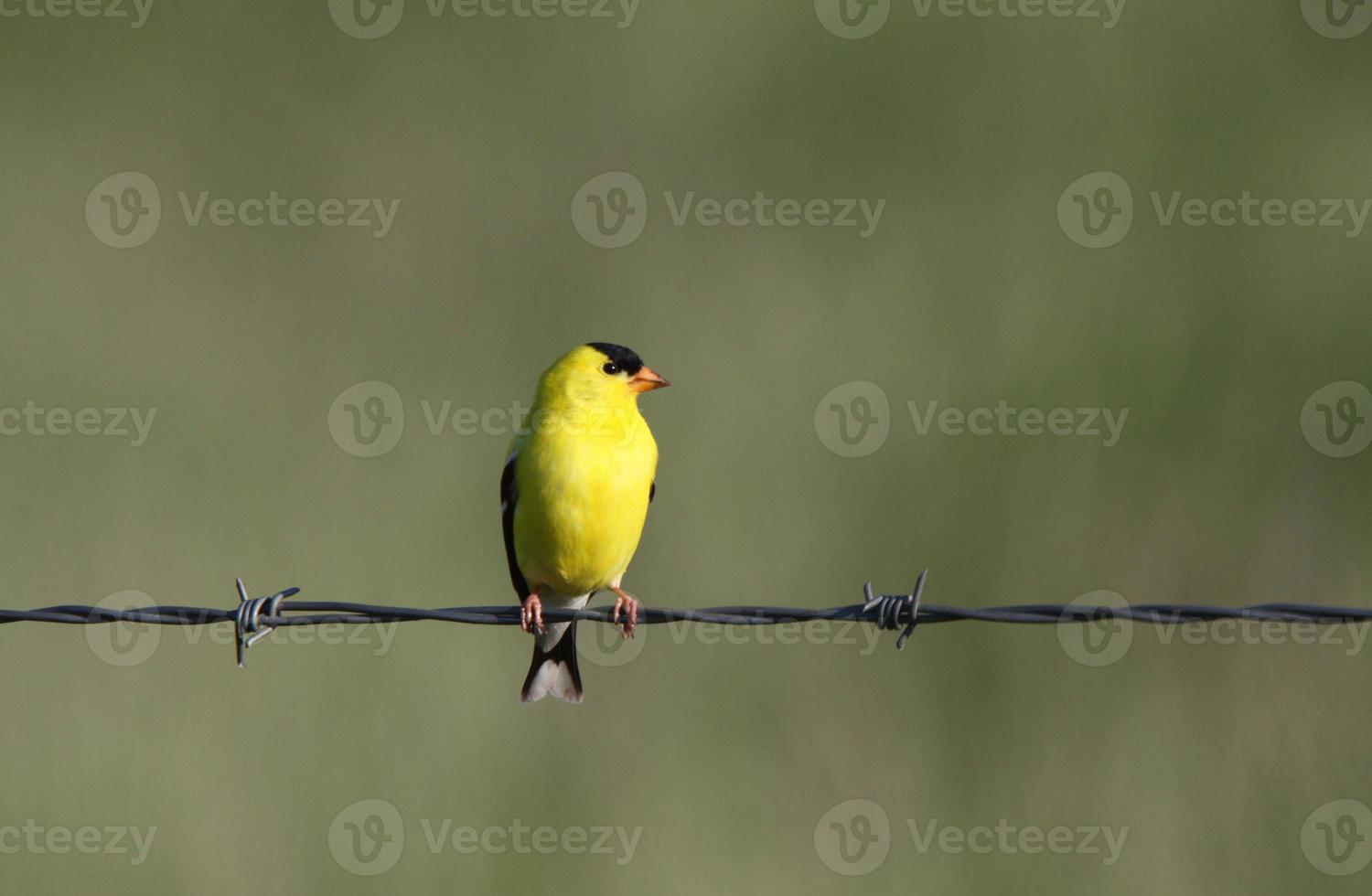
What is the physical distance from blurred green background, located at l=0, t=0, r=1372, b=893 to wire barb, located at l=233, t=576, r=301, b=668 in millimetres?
1950

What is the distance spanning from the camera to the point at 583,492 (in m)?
4.63

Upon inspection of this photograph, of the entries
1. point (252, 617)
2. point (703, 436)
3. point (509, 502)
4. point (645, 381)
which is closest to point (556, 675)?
point (509, 502)

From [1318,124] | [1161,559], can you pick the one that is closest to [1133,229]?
[1318,124]

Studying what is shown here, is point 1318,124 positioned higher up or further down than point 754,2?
further down

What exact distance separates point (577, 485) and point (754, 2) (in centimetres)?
486

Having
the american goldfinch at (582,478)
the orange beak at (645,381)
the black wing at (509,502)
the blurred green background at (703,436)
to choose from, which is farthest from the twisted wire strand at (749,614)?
the blurred green background at (703,436)

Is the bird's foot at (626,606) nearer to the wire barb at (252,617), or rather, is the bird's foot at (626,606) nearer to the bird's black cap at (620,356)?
the bird's black cap at (620,356)

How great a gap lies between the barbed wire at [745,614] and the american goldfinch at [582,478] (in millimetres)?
785

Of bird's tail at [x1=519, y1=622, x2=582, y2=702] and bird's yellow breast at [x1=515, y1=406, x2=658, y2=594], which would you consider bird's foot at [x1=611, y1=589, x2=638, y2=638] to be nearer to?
bird's yellow breast at [x1=515, y1=406, x2=658, y2=594]

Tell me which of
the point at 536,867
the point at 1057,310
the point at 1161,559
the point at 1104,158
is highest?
the point at 1104,158

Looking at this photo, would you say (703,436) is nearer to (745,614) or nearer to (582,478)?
(582,478)

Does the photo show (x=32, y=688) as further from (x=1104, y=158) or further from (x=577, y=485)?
(x=1104, y=158)

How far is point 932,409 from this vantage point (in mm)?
6590

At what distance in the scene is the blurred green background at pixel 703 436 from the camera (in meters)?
5.41
